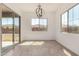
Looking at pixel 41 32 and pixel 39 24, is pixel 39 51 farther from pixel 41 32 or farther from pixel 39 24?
pixel 39 24

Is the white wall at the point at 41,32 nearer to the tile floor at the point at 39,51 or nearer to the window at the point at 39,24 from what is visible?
the window at the point at 39,24

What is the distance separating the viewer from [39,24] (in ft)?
42.0

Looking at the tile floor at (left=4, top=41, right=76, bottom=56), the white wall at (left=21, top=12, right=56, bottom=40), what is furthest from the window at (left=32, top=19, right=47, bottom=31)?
the tile floor at (left=4, top=41, right=76, bottom=56)

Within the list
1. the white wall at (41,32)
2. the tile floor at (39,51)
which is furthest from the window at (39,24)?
the tile floor at (39,51)

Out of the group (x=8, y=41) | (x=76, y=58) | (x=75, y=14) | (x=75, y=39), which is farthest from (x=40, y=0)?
(x=8, y=41)

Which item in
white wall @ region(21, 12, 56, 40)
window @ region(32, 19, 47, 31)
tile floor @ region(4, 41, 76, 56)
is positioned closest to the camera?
tile floor @ region(4, 41, 76, 56)

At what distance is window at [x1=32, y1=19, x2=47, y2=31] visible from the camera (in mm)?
12758

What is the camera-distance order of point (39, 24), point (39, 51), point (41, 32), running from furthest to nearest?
point (39, 24) → point (41, 32) → point (39, 51)

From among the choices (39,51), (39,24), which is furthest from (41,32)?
(39,51)

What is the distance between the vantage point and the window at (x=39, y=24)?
12.8 m

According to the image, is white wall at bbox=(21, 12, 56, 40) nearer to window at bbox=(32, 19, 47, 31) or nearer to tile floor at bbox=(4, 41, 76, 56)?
window at bbox=(32, 19, 47, 31)

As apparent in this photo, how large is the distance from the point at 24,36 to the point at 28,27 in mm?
843

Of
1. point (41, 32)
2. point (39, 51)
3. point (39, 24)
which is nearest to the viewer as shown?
point (39, 51)

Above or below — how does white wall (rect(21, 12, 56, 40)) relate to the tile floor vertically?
above
